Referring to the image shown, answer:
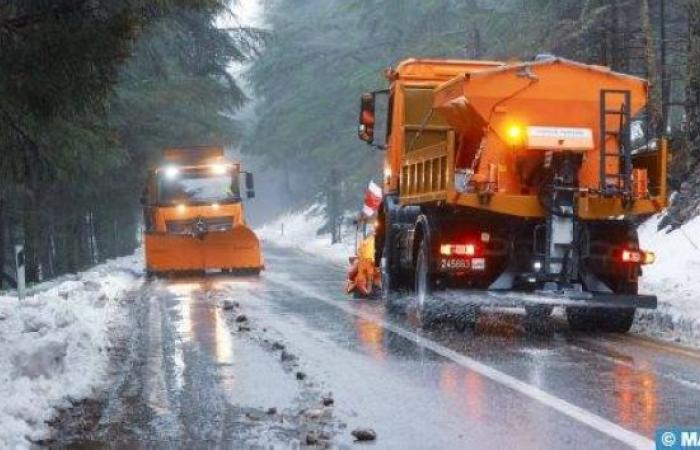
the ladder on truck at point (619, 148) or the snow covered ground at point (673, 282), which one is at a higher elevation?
the ladder on truck at point (619, 148)

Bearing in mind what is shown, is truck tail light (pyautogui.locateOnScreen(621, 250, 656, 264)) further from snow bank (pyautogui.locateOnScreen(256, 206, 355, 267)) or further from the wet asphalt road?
snow bank (pyautogui.locateOnScreen(256, 206, 355, 267))

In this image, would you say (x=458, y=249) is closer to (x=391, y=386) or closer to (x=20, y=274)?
(x=391, y=386)

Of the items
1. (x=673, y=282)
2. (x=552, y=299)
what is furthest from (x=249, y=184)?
(x=552, y=299)

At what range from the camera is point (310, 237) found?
186 feet

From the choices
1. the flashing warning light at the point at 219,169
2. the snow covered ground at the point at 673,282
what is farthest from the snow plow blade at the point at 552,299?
the flashing warning light at the point at 219,169

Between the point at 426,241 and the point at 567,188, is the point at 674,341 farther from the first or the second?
the point at 426,241

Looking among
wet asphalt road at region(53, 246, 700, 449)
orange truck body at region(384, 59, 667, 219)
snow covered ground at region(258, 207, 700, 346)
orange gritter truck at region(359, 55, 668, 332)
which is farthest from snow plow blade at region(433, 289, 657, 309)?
orange truck body at region(384, 59, 667, 219)

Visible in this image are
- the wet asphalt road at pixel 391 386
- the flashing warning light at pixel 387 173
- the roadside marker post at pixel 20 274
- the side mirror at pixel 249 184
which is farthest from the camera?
the side mirror at pixel 249 184

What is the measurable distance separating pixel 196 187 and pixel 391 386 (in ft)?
56.0

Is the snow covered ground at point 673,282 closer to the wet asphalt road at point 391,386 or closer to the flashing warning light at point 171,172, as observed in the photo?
the wet asphalt road at point 391,386

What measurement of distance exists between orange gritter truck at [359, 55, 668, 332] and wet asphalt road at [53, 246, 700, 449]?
584mm

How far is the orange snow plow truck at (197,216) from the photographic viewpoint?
2225cm

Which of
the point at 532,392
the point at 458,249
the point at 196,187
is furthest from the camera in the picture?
the point at 196,187

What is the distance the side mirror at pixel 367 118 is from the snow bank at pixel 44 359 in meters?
4.63
